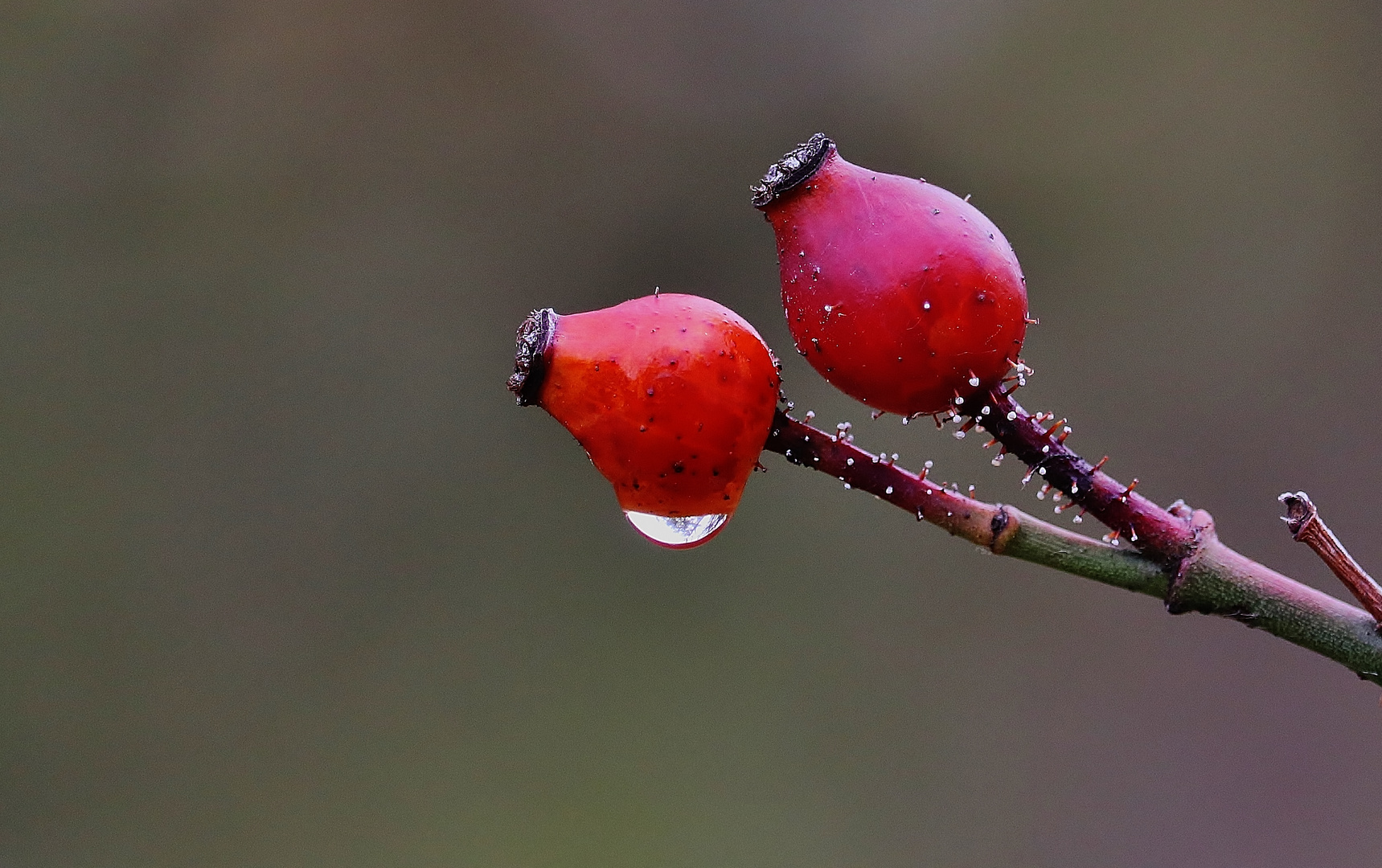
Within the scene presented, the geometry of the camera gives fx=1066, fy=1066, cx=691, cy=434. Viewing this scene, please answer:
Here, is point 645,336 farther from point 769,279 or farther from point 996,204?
point 996,204

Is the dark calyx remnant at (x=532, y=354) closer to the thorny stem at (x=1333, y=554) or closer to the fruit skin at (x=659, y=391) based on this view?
the fruit skin at (x=659, y=391)

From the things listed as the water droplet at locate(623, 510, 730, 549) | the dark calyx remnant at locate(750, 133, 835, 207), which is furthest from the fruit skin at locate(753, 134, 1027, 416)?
the water droplet at locate(623, 510, 730, 549)

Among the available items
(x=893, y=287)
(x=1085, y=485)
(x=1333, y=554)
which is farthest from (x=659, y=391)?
(x=1333, y=554)

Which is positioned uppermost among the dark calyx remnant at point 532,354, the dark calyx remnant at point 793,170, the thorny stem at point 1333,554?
the dark calyx remnant at point 793,170

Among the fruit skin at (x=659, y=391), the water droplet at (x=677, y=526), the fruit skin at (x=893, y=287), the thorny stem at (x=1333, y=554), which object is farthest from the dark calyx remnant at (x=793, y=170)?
the thorny stem at (x=1333, y=554)

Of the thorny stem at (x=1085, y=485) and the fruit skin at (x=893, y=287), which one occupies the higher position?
the fruit skin at (x=893, y=287)

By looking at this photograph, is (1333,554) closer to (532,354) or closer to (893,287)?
(893,287)

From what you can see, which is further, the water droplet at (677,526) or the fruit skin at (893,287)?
the water droplet at (677,526)
